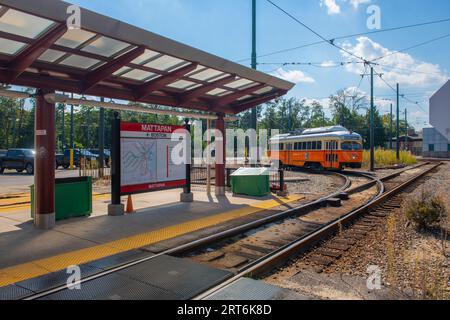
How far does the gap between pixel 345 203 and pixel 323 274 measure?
7.19m

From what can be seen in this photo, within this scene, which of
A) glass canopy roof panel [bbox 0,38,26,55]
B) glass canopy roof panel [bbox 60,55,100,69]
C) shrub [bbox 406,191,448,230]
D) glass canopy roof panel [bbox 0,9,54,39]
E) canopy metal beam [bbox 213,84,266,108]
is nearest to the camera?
glass canopy roof panel [bbox 0,9,54,39]

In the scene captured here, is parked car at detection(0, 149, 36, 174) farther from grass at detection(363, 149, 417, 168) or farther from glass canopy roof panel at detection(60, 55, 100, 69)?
grass at detection(363, 149, 417, 168)

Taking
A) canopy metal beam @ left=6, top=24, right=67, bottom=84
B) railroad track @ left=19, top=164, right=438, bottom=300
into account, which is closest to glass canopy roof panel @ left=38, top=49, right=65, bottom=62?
canopy metal beam @ left=6, top=24, right=67, bottom=84

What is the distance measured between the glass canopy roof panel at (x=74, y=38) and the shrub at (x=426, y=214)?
810 cm

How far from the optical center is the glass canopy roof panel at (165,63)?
8278 millimetres

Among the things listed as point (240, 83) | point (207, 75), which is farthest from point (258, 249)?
point (240, 83)

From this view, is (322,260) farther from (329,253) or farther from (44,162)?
(44,162)

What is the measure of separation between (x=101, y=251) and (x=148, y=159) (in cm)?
441

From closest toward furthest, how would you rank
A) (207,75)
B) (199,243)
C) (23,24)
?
(23,24) < (199,243) < (207,75)

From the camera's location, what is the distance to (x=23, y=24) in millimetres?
5953

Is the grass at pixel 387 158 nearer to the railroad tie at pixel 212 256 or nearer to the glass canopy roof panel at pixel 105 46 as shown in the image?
the railroad tie at pixel 212 256

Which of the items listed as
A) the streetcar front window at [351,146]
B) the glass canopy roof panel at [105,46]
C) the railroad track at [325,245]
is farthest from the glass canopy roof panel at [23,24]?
the streetcar front window at [351,146]

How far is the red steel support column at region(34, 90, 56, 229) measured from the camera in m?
7.88
